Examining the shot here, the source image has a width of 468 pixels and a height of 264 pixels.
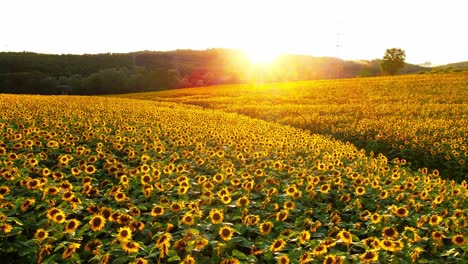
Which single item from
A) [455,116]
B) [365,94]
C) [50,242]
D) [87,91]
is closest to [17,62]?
[87,91]

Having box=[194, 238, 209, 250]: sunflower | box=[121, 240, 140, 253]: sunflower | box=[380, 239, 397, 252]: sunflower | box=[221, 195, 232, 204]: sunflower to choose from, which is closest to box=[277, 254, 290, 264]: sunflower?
box=[194, 238, 209, 250]: sunflower

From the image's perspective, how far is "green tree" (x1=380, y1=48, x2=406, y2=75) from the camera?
97688 mm

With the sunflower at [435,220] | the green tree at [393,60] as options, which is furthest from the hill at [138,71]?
the sunflower at [435,220]

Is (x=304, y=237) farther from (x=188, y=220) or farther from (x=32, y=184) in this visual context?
(x=32, y=184)

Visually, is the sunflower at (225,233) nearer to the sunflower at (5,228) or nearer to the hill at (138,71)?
the sunflower at (5,228)

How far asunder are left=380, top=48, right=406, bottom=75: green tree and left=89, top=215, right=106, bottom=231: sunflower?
102m

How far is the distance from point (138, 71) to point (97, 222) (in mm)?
86764

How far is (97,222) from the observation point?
16.1 ft

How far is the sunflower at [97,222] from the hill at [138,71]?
7490cm

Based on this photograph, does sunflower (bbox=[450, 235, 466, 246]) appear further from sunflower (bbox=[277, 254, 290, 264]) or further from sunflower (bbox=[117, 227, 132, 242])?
sunflower (bbox=[117, 227, 132, 242])

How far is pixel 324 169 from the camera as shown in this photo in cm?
846

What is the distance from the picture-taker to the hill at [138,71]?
76.6 metres

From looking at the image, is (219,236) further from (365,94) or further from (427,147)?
(365,94)

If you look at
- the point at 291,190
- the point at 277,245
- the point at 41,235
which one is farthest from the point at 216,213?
the point at 41,235
